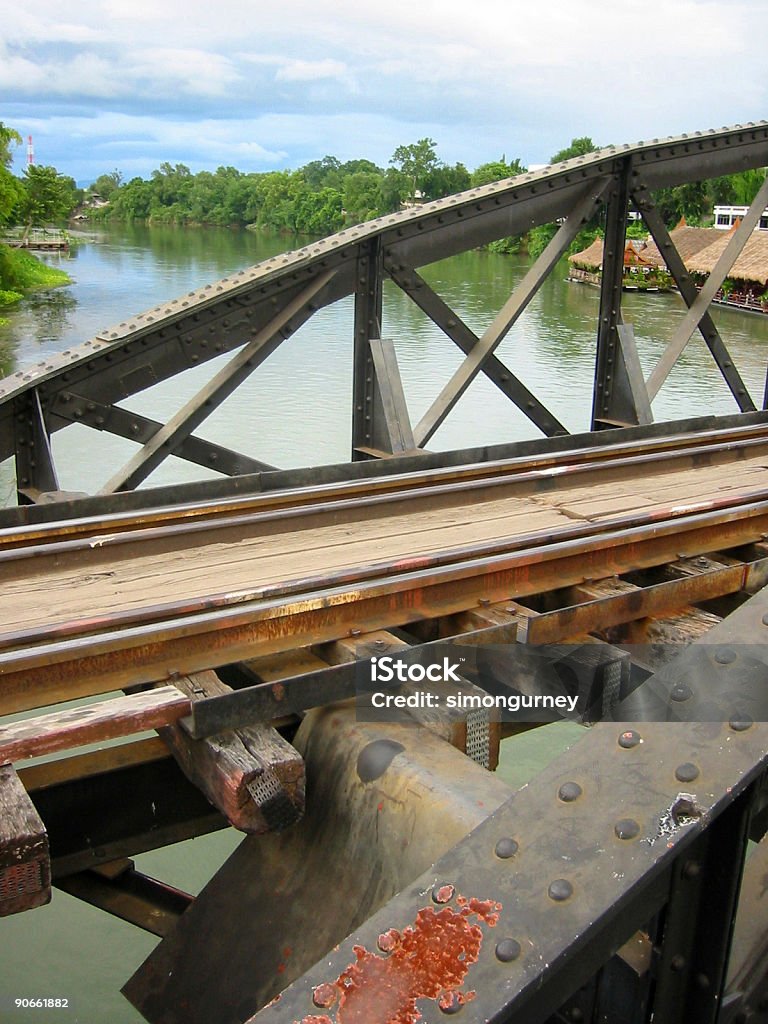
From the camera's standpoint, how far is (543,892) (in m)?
1.70

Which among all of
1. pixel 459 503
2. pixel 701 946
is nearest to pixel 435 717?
pixel 701 946

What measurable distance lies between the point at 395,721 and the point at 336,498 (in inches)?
89.5

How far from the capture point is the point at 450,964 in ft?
5.34

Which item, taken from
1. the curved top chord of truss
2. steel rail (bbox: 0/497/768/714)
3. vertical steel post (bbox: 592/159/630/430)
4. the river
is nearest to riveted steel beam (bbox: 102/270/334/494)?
the curved top chord of truss

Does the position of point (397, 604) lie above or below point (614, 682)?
→ above

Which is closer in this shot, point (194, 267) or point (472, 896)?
point (472, 896)

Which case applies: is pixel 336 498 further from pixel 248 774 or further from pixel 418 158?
pixel 418 158

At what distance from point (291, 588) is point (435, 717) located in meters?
0.86

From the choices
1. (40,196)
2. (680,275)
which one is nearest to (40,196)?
(40,196)

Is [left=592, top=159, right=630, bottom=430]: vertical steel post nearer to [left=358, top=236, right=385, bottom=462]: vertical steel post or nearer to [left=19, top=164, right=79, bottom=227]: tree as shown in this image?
[left=358, top=236, right=385, bottom=462]: vertical steel post

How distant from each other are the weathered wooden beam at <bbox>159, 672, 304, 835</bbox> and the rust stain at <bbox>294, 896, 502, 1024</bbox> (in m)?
0.76

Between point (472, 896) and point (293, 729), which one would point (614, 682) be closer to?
point (293, 729)

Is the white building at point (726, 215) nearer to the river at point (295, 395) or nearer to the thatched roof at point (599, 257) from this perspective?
the thatched roof at point (599, 257)

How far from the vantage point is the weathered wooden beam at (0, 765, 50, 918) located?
209 cm
